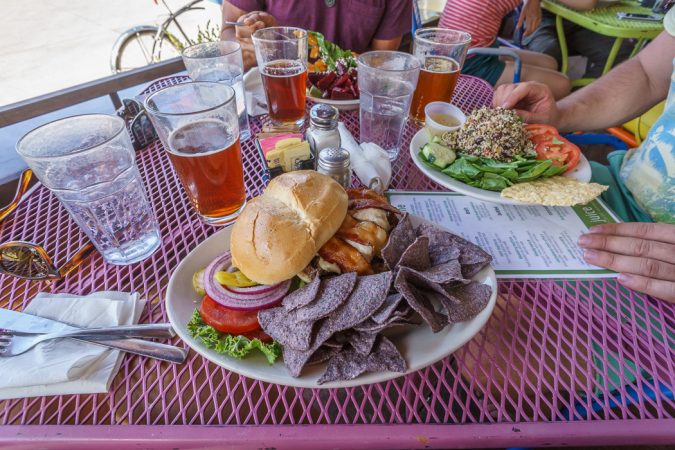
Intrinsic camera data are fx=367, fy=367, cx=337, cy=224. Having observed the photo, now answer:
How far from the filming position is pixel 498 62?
123 inches

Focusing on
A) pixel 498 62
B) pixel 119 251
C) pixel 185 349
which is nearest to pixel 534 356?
pixel 185 349

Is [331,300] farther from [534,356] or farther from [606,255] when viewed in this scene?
[606,255]

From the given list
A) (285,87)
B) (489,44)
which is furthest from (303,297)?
(489,44)

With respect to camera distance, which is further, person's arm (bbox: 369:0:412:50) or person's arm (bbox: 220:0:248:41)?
person's arm (bbox: 369:0:412:50)

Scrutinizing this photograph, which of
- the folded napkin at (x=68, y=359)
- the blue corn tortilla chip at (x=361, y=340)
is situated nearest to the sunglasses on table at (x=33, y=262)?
the folded napkin at (x=68, y=359)

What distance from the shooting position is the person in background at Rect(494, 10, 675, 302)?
1.02 meters

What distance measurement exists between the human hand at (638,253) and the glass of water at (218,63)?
1.33 m

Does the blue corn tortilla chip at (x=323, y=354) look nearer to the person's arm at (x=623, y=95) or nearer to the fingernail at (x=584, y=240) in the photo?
Result: the fingernail at (x=584, y=240)

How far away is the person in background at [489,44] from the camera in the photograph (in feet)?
10.1

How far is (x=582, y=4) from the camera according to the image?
11.5 feet

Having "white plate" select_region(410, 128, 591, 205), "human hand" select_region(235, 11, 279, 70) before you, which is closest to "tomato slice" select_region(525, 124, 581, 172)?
"white plate" select_region(410, 128, 591, 205)

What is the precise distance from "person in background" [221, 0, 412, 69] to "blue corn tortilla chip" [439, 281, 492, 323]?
2.35 m

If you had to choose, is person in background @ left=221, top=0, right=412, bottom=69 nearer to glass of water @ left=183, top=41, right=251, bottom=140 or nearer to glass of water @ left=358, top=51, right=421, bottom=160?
glass of water @ left=183, top=41, right=251, bottom=140

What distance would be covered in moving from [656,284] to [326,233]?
0.87 meters
